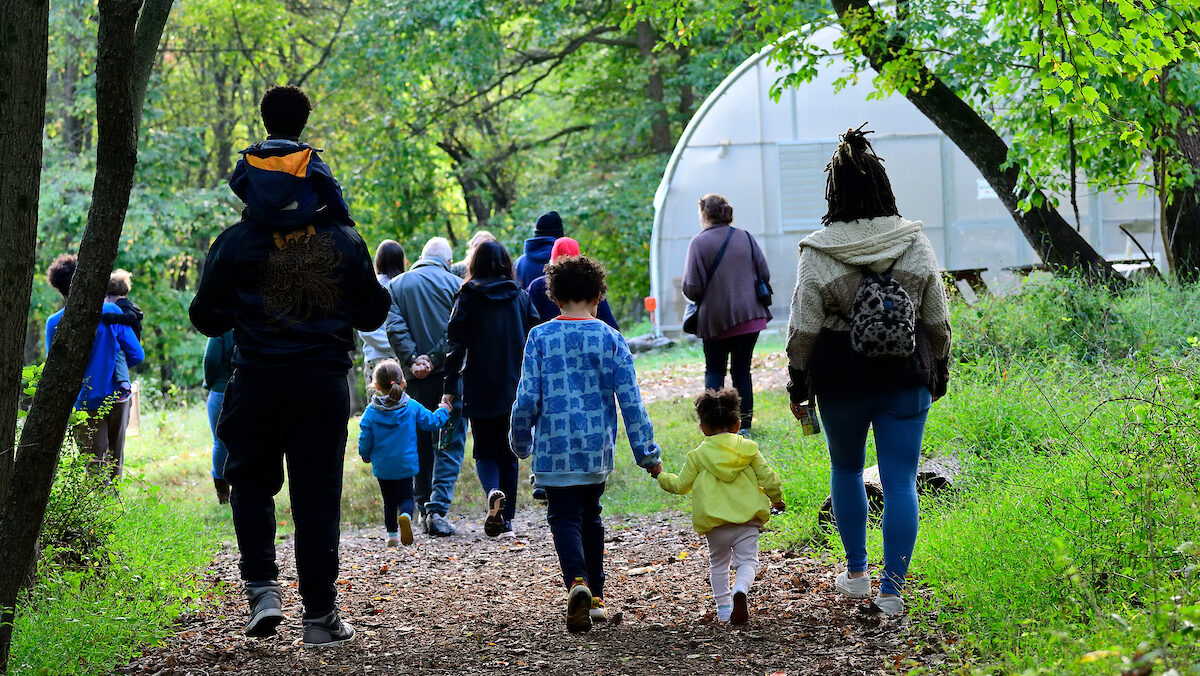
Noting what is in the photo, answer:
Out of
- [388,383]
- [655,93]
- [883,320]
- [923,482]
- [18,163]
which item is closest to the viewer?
[18,163]

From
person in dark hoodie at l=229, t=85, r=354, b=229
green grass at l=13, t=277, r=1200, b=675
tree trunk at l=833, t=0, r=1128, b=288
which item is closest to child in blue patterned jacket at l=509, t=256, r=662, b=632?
person in dark hoodie at l=229, t=85, r=354, b=229

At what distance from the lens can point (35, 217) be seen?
4.34m

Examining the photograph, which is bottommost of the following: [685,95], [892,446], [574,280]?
[892,446]

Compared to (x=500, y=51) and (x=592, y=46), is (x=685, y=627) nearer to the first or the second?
(x=500, y=51)

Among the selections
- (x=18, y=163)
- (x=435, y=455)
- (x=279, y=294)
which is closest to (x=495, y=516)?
(x=435, y=455)

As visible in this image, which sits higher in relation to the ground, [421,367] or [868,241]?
[868,241]

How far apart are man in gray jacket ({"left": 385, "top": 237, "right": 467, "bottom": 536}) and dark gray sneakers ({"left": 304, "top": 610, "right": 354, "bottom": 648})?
306 cm

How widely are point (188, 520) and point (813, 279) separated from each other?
512cm

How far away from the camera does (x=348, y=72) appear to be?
23.7 meters

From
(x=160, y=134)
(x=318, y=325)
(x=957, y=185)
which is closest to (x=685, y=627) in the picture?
(x=318, y=325)

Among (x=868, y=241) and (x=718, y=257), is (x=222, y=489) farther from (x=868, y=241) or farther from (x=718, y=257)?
(x=868, y=241)

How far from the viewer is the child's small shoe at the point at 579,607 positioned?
17.1 feet

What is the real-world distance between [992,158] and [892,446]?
23.2 ft

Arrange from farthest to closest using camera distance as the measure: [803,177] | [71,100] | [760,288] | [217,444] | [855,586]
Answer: [71,100]
[803,177]
[760,288]
[217,444]
[855,586]
